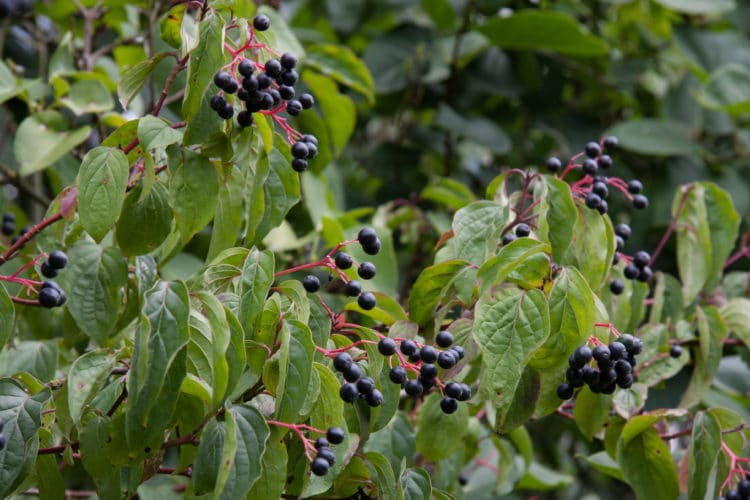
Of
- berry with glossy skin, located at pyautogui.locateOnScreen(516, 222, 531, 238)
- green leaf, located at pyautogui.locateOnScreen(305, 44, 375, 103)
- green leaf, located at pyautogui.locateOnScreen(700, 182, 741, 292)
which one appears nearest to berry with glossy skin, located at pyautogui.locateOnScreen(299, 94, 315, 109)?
berry with glossy skin, located at pyautogui.locateOnScreen(516, 222, 531, 238)

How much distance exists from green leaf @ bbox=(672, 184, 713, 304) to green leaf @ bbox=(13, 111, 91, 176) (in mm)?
1439

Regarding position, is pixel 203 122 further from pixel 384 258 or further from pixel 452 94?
pixel 452 94

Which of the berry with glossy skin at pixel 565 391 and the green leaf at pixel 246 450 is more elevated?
the green leaf at pixel 246 450

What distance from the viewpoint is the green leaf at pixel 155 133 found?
1375 mm

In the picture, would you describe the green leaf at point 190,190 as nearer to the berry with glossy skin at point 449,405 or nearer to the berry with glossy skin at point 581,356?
the berry with glossy skin at point 449,405

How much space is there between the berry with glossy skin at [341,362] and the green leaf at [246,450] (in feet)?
0.49

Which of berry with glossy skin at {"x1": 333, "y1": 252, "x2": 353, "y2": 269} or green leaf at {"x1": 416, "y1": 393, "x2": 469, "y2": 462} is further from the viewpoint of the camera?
green leaf at {"x1": 416, "y1": 393, "x2": 469, "y2": 462}

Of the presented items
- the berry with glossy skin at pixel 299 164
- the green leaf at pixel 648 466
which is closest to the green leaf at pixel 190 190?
the berry with glossy skin at pixel 299 164

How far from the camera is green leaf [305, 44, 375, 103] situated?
2676 mm

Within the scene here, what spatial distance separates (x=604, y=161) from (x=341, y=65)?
3.64 feet

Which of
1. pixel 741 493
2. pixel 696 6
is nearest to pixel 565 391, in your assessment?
pixel 741 493

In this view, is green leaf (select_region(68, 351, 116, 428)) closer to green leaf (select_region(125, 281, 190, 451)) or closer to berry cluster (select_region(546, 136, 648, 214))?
Answer: green leaf (select_region(125, 281, 190, 451))

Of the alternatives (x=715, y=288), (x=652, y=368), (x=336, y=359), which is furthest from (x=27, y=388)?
(x=715, y=288)

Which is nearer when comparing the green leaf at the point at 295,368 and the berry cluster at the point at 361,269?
the green leaf at the point at 295,368
